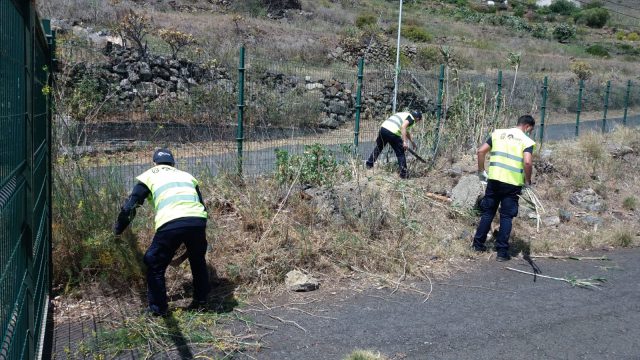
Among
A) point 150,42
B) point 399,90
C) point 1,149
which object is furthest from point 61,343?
point 150,42

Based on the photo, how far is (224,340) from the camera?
5.17 meters

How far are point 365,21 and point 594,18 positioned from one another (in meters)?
40.4

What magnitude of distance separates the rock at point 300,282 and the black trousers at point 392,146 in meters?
4.19

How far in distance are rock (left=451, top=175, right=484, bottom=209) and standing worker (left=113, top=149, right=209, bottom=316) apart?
4876 millimetres

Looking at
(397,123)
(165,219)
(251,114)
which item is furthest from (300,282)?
(397,123)

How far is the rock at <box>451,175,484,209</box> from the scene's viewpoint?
30.6ft

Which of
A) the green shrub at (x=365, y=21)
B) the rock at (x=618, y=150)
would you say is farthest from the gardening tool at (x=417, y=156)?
the green shrub at (x=365, y=21)

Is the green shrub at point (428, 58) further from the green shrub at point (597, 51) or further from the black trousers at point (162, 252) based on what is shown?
the black trousers at point (162, 252)

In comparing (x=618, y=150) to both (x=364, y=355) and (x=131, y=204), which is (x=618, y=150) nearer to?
(x=364, y=355)

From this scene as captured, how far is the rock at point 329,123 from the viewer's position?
10.8m

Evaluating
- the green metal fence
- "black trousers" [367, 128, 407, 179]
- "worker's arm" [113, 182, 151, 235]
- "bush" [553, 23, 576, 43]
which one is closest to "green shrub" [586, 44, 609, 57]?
"bush" [553, 23, 576, 43]

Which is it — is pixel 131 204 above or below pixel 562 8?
below

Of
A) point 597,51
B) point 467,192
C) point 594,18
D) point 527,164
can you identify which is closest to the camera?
point 527,164

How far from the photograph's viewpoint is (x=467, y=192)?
9.46m
